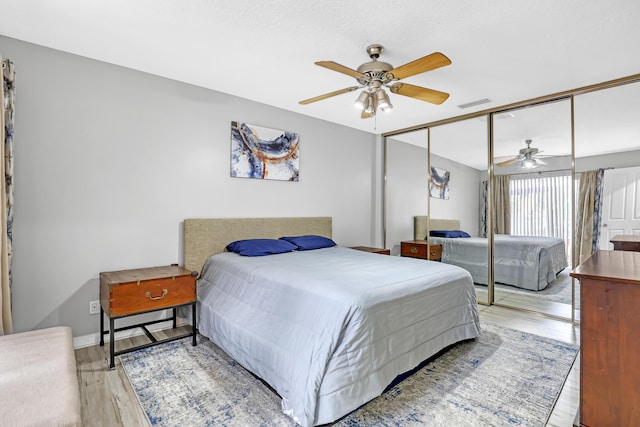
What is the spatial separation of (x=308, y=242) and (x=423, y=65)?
2257 mm

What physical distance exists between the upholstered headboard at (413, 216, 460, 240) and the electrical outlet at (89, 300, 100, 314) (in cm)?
401

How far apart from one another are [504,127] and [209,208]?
141 inches

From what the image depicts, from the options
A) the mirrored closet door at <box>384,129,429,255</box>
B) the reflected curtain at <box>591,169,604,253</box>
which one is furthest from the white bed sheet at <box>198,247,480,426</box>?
the mirrored closet door at <box>384,129,429,255</box>

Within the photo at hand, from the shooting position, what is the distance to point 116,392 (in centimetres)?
206

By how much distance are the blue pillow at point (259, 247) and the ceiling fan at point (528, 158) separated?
2834 millimetres

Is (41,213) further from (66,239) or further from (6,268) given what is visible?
(6,268)

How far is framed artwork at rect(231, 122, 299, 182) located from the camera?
3.62m

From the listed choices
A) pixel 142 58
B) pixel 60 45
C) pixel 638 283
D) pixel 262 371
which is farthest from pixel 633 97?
pixel 60 45

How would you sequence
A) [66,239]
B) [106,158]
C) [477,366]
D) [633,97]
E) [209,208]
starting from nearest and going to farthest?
[477,366] → [66,239] → [106,158] → [633,97] → [209,208]

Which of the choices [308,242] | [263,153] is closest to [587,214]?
[308,242]

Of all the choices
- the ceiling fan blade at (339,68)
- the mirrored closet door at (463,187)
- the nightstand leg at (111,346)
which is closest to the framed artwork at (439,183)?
the mirrored closet door at (463,187)

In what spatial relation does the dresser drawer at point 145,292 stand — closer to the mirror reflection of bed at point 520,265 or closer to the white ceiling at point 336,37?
the white ceiling at point 336,37

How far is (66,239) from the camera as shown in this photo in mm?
2641

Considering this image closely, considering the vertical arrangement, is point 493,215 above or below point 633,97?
below
